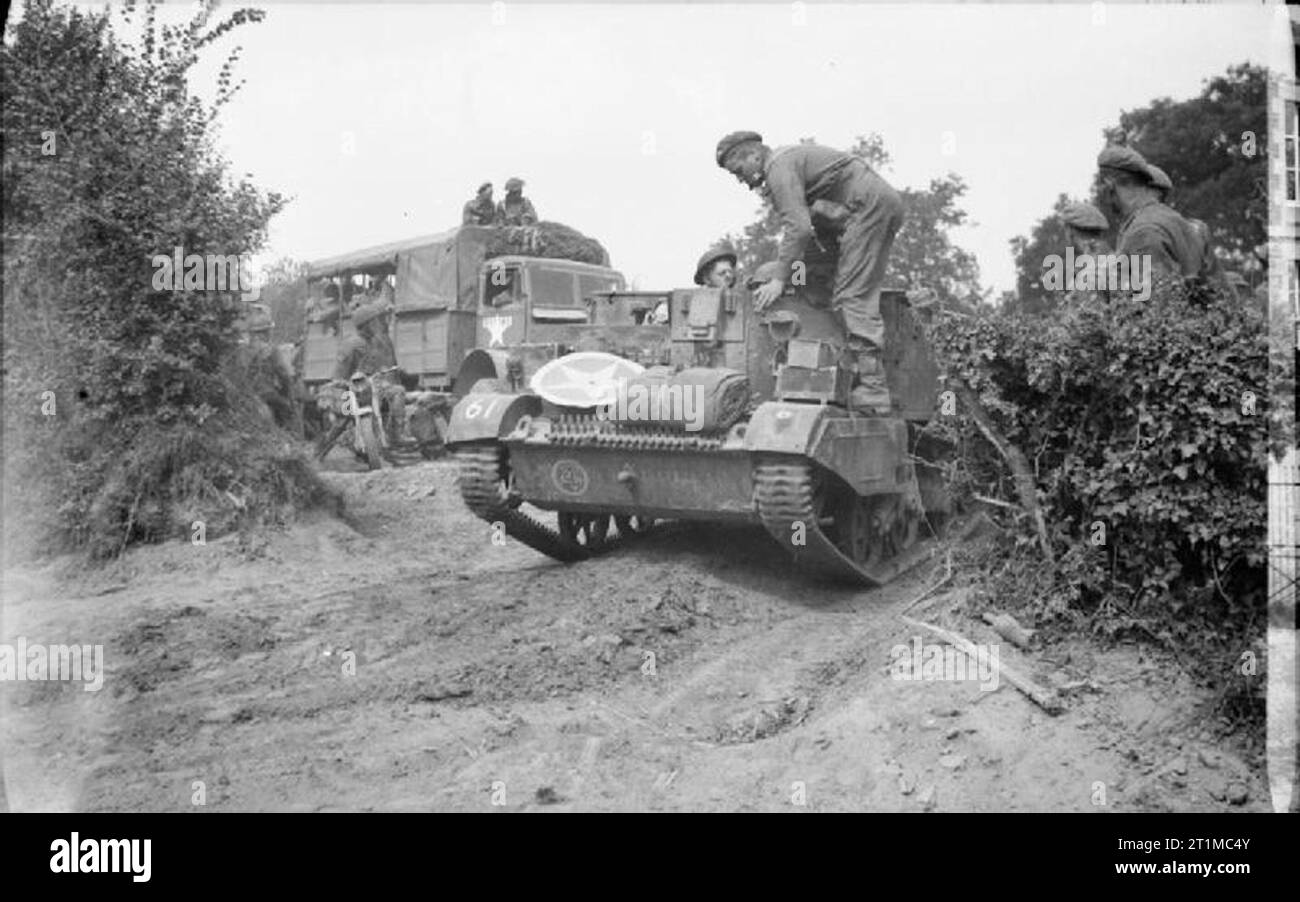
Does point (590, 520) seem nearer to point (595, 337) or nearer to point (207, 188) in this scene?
point (595, 337)

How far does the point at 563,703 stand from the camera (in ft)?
21.9

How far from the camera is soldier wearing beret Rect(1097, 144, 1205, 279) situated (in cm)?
691

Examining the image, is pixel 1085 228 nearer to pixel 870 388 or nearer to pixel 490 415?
pixel 870 388

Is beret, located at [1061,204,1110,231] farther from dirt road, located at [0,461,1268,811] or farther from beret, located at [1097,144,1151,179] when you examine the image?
dirt road, located at [0,461,1268,811]

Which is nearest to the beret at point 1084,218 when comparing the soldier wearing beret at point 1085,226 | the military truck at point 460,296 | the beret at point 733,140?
the soldier wearing beret at point 1085,226

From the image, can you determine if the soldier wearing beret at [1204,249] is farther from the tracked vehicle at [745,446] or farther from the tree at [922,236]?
the tree at [922,236]

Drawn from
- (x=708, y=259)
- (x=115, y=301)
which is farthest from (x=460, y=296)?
(x=708, y=259)

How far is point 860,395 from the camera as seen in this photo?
8.98 m

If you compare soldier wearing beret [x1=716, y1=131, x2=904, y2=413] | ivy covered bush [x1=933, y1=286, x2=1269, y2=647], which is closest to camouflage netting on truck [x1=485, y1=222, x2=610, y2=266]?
soldier wearing beret [x1=716, y1=131, x2=904, y2=413]

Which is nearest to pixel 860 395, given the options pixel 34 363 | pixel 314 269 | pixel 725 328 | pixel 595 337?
pixel 725 328

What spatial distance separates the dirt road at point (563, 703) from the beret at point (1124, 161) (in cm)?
265

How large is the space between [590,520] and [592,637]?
122 inches

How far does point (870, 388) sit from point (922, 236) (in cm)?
1913

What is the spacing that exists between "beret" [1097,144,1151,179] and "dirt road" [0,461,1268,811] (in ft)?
8.69
